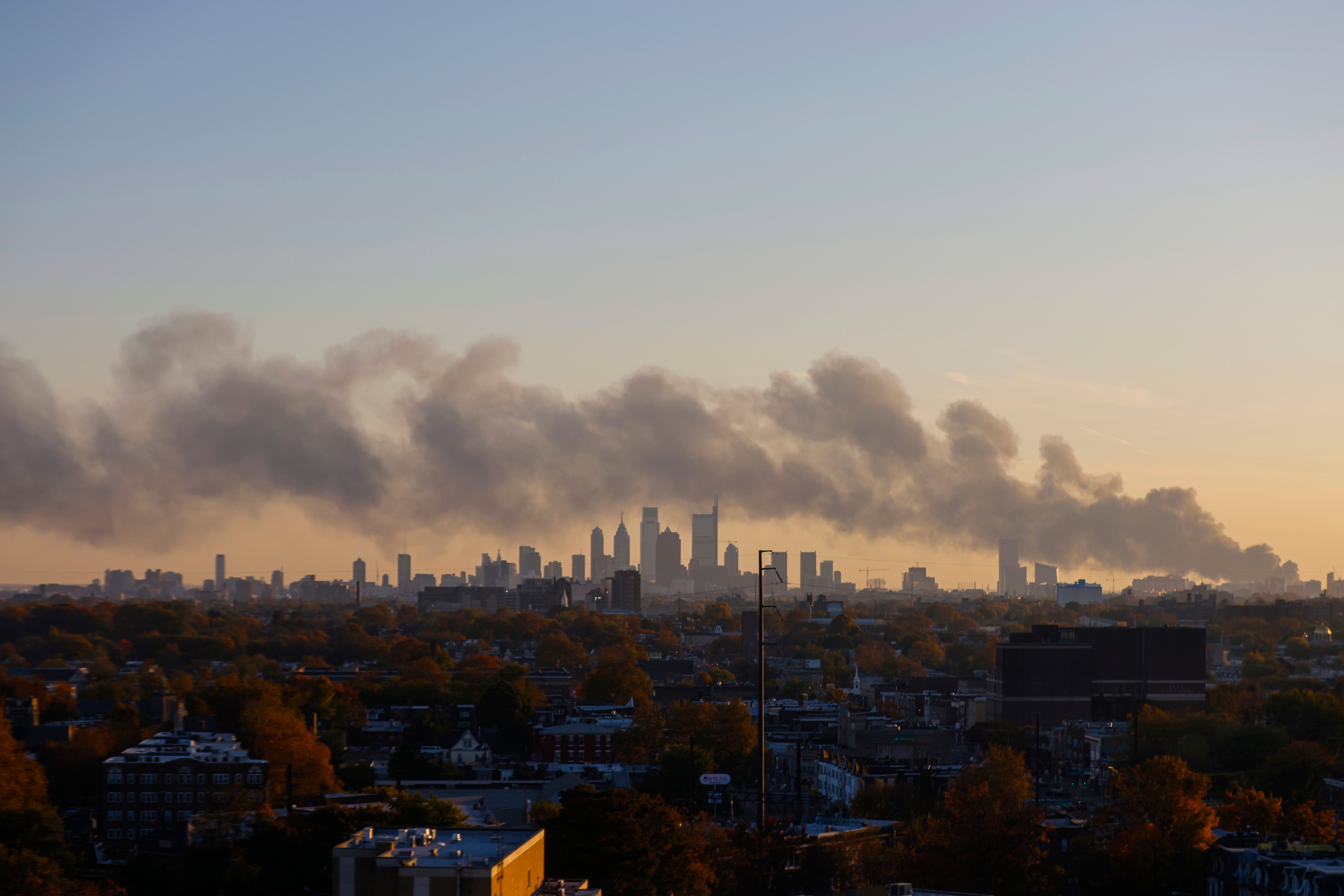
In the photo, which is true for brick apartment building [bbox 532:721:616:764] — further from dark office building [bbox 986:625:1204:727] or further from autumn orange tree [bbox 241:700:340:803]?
dark office building [bbox 986:625:1204:727]

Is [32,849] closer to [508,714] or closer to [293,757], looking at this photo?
[293,757]

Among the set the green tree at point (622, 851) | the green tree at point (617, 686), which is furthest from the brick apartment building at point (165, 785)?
the green tree at point (617, 686)

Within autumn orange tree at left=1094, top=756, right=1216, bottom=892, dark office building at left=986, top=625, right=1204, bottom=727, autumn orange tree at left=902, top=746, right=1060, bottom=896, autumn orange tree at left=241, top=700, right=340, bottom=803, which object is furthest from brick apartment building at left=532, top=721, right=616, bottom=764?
autumn orange tree at left=902, top=746, right=1060, bottom=896

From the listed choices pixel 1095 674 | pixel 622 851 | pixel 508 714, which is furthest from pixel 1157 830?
pixel 1095 674

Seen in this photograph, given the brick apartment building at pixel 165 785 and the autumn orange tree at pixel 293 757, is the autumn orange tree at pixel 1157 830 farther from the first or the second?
the autumn orange tree at pixel 293 757

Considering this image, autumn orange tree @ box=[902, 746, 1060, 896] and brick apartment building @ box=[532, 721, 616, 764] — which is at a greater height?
autumn orange tree @ box=[902, 746, 1060, 896]

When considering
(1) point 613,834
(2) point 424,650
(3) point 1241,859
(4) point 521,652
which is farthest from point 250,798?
(4) point 521,652

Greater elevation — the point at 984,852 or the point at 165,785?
the point at 984,852
